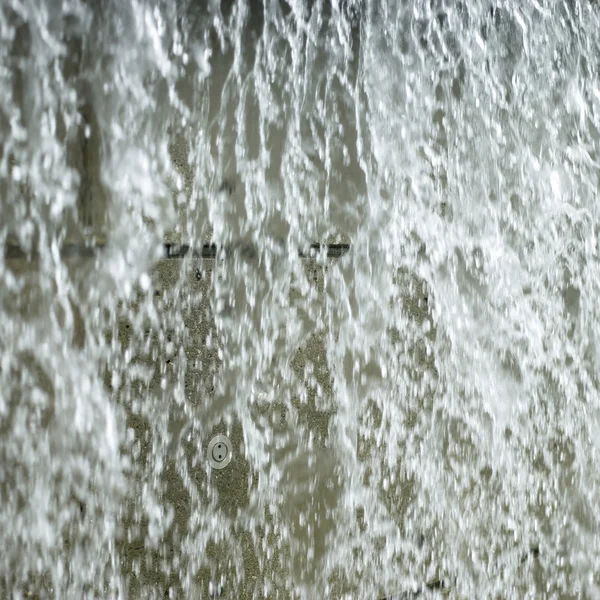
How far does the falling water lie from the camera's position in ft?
8.38

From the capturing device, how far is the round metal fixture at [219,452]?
9.43 ft

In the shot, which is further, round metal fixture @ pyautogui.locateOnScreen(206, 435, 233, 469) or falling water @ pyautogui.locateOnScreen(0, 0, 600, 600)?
round metal fixture @ pyautogui.locateOnScreen(206, 435, 233, 469)

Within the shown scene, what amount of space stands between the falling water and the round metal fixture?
0.12ft

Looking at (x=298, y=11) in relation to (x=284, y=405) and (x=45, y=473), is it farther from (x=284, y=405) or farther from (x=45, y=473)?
(x=45, y=473)

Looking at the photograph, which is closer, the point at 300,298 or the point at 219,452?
the point at 219,452

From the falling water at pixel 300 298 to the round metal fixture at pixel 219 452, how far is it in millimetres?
36

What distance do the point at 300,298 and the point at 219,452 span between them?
71cm

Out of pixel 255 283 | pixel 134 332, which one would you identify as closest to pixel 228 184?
pixel 255 283

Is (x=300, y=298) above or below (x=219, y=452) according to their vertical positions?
above

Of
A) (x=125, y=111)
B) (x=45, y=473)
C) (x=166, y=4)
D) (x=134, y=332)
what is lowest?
(x=45, y=473)

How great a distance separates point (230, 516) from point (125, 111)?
1.58 meters

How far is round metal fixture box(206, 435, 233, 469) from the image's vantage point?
287cm

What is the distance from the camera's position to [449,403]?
3.50m

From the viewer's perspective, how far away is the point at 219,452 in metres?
2.90
